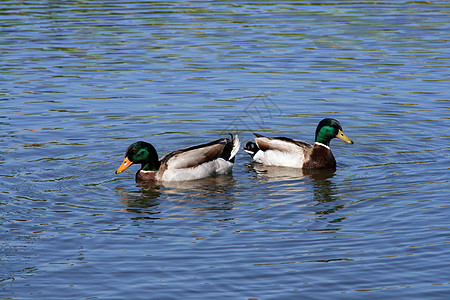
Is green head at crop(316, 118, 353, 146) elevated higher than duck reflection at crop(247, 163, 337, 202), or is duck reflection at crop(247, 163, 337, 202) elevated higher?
green head at crop(316, 118, 353, 146)

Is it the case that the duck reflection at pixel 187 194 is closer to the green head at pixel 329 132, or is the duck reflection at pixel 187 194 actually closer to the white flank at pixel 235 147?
the white flank at pixel 235 147

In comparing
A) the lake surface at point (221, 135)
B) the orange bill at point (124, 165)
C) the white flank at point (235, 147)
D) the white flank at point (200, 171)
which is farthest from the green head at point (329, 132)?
the orange bill at point (124, 165)

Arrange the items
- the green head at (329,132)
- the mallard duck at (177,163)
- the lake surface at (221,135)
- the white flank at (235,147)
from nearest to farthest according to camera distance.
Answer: the lake surface at (221,135), the mallard duck at (177,163), the white flank at (235,147), the green head at (329,132)

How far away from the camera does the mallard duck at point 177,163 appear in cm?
1332

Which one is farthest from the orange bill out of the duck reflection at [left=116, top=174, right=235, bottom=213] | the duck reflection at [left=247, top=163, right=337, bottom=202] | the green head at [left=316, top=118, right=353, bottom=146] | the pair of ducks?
the green head at [left=316, top=118, right=353, bottom=146]

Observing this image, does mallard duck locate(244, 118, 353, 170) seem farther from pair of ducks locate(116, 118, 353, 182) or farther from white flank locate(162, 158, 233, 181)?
white flank locate(162, 158, 233, 181)

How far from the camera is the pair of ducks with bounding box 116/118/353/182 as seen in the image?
13345 mm

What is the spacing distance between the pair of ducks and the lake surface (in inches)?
10.6

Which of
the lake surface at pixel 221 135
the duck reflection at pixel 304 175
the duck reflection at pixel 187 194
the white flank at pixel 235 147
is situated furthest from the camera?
the white flank at pixel 235 147

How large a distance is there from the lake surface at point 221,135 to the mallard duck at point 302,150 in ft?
0.79

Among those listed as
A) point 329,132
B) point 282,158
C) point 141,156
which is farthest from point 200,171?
point 329,132

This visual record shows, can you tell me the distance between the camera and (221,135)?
15484 millimetres

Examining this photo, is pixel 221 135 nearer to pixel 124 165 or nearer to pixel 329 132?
pixel 329 132

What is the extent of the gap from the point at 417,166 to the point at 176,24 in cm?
1376
